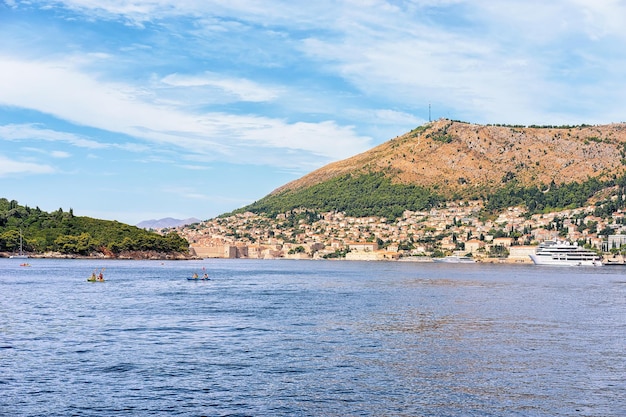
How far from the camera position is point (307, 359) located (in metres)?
34.2

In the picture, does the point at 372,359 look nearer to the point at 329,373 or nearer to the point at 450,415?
the point at 329,373

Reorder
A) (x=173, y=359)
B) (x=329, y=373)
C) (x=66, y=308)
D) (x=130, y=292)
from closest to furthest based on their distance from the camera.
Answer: (x=329, y=373) < (x=173, y=359) < (x=66, y=308) < (x=130, y=292)

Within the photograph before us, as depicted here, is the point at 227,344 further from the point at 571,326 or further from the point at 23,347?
the point at 571,326

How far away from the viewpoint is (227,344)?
38.4 m

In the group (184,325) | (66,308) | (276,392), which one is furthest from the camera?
(66,308)

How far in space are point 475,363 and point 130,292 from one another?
163 ft

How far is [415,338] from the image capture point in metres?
41.9

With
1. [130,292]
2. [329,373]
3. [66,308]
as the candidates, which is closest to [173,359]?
[329,373]

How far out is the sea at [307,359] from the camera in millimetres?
25797

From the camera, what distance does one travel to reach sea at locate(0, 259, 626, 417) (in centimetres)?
2580

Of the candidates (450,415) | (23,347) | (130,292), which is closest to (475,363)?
(450,415)

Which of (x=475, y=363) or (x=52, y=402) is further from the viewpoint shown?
(x=475, y=363)

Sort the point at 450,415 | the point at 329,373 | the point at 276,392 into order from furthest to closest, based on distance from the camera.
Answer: the point at 329,373 < the point at 276,392 < the point at 450,415

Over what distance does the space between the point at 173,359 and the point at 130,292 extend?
4394 cm
